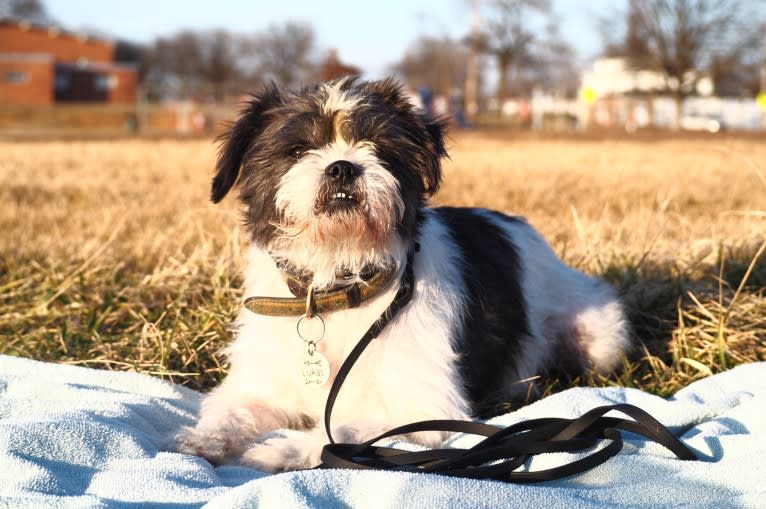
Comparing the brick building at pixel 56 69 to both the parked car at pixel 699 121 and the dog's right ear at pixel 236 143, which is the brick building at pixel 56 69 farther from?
the dog's right ear at pixel 236 143

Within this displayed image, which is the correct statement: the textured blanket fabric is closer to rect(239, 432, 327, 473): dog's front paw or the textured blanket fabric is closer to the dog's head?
rect(239, 432, 327, 473): dog's front paw

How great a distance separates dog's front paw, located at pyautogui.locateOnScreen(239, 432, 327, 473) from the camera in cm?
321

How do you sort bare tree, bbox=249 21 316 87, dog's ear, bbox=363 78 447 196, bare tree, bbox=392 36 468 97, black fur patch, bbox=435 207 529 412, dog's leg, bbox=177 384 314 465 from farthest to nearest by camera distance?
bare tree, bbox=249 21 316 87 < bare tree, bbox=392 36 468 97 < black fur patch, bbox=435 207 529 412 < dog's ear, bbox=363 78 447 196 < dog's leg, bbox=177 384 314 465

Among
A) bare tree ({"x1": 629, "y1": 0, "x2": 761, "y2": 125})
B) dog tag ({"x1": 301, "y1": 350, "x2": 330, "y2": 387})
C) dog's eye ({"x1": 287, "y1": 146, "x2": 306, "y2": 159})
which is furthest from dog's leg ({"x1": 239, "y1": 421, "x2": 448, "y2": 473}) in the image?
bare tree ({"x1": 629, "y1": 0, "x2": 761, "y2": 125})

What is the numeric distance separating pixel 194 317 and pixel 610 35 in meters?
43.8

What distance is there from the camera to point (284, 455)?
3232 millimetres

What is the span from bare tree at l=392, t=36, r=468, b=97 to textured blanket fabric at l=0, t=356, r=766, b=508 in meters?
61.0

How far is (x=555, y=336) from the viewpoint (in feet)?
16.0

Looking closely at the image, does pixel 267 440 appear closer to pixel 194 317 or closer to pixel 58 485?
pixel 58 485

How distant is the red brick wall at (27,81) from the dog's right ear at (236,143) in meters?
68.1

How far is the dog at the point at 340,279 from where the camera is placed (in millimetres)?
3379

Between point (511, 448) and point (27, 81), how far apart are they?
71.1 metres

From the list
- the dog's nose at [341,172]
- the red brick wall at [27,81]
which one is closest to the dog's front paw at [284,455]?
the dog's nose at [341,172]

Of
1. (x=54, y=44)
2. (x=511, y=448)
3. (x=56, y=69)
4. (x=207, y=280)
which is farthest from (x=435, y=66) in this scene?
(x=511, y=448)
